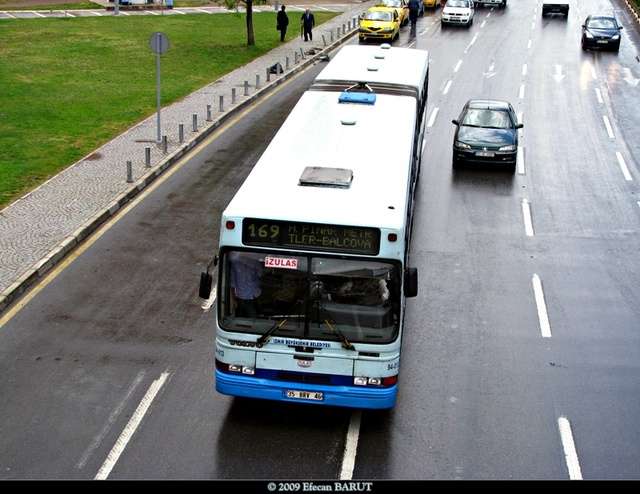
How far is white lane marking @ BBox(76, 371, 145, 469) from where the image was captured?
10.5 meters

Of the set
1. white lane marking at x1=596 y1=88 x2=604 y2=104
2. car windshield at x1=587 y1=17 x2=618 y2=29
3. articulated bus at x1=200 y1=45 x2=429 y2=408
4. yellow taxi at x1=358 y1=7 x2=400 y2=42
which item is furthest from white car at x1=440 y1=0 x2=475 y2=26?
articulated bus at x1=200 y1=45 x2=429 y2=408

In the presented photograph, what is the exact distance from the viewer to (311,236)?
10609 millimetres

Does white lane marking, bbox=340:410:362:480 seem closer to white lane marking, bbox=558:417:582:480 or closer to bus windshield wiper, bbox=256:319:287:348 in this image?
bus windshield wiper, bbox=256:319:287:348

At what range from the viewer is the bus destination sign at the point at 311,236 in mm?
10547

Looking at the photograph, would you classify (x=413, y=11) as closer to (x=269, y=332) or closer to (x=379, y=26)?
(x=379, y=26)

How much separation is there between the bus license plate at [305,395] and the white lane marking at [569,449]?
2.86 m

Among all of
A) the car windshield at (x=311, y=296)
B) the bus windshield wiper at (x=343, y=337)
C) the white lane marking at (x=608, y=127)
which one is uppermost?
A: the car windshield at (x=311, y=296)

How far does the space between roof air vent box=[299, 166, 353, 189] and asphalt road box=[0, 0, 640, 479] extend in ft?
9.08

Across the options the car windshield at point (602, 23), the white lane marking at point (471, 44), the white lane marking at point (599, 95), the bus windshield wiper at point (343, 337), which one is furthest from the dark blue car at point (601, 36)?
the bus windshield wiper at point (343, 337)

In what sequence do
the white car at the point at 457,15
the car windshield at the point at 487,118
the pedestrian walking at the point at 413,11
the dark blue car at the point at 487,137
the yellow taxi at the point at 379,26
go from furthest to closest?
the white car at the point at 457,15 < the pedestrian walking at the point at 413,11 < the yellow taxi at the point at 379,26 < the car windshield at the point at 487,118 < the dark blue car at the point at 487,137

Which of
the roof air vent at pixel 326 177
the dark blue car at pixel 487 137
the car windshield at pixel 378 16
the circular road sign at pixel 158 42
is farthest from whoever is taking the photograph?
the car windshield at pixel 378 16

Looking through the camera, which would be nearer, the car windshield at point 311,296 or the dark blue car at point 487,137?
the car windshield at point 311,296

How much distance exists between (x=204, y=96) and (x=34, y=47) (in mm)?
12589

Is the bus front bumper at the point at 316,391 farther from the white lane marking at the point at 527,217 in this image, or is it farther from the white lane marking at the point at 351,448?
the white lane marking at the point at 527,217
